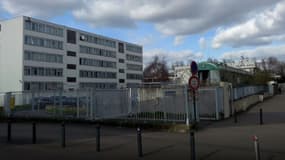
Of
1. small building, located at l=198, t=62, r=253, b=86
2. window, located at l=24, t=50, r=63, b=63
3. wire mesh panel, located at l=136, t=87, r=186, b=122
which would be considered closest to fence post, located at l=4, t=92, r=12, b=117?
wire mesh panel, located at l=136, t=87, r=186, b=122

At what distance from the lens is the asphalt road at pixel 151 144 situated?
888 centimetres

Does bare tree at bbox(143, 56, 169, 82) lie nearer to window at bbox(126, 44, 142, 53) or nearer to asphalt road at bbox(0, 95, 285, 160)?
window at bbox(126, 44, 142, 53)

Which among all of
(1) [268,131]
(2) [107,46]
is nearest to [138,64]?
(2) [107,46]

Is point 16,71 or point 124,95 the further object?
point 16,71

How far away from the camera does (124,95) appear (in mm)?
18781

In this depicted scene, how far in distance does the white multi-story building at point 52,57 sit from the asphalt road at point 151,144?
45.7m

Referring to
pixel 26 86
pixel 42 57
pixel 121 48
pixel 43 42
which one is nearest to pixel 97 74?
pixel 121 48

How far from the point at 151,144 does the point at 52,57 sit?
2210 inches

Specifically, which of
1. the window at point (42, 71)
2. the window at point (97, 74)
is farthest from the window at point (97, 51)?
the window at point (42, 71)

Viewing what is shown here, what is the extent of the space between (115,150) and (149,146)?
4.28ft

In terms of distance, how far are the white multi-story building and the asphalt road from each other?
150ft

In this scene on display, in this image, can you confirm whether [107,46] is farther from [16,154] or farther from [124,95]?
[16,154]

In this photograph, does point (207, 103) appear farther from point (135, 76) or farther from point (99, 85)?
point (135, 76)

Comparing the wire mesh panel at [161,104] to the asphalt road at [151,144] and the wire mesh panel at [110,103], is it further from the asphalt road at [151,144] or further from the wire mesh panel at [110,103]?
the asphalt road at [151,144]
